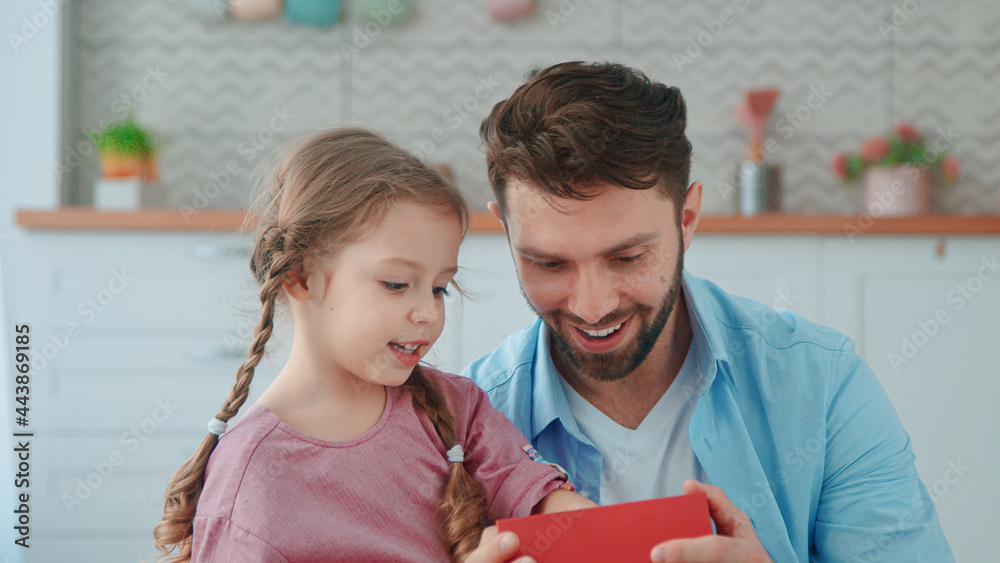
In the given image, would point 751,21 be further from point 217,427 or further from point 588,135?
point 217,427

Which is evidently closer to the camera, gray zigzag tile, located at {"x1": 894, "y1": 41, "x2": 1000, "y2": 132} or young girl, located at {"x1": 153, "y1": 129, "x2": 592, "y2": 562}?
young girl, located at {"x1": 153, "y1": 129, "x2": 592, "y2": 562}

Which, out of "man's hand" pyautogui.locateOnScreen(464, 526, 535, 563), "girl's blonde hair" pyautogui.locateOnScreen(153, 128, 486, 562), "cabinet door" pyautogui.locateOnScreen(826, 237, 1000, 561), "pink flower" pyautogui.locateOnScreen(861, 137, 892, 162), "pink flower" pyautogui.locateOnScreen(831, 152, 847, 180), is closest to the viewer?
"man's hand" pyautogui.locateOnScreen(464, 526, 535, 563)

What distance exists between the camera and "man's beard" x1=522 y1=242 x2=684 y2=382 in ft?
3.62

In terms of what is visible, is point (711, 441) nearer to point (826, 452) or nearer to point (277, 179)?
point (826, 452)

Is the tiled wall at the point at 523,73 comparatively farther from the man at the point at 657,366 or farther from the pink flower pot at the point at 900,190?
the man at the point at 657,366

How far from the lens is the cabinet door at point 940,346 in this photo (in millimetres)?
2084

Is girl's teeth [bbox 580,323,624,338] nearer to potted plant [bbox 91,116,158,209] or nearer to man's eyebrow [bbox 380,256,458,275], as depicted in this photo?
man's eyebrow [bbox 380,256,458,275]

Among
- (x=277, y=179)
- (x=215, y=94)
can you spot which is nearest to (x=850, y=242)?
(x=277, y=179)

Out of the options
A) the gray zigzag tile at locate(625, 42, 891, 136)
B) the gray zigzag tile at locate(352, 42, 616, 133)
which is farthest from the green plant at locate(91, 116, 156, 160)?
the gray zigzag tile at locate(625, 42, 891, 136)

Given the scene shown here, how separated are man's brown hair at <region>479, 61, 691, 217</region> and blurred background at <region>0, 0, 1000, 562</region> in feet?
2.97

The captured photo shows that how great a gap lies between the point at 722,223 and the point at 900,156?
0.84 metres

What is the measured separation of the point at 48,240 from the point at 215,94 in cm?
89

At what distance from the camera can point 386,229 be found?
94 centimetres

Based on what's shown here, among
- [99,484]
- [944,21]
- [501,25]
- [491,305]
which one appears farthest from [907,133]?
[99,484]
